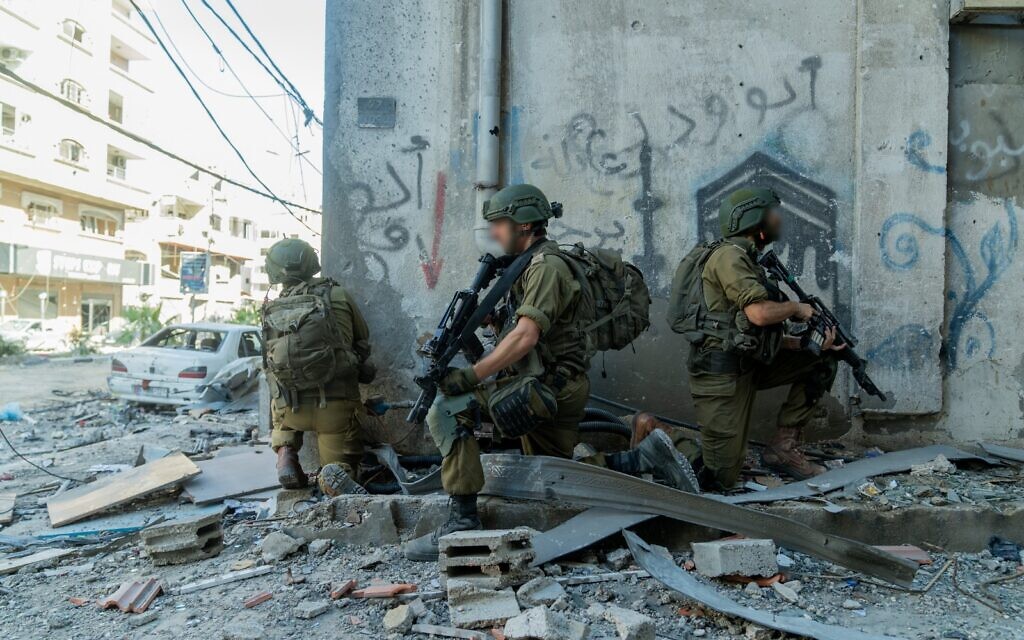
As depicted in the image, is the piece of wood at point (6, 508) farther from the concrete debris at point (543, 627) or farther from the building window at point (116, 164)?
the building window at point (116, 164)

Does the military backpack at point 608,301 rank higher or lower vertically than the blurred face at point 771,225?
lower

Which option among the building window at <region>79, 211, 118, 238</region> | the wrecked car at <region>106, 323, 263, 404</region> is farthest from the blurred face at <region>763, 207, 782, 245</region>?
the building window at <region>79, 211, 118, 238</region>

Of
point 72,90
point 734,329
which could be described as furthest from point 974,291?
point 72,90

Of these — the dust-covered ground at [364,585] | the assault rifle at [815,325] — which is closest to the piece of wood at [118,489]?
the dust-covered ground at [364,585]

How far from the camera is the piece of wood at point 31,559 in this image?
328 cm

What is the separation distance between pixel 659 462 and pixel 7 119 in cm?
2678

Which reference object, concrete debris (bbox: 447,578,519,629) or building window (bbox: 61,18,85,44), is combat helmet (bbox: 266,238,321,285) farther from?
building window (bbox: 61,18,85,44)

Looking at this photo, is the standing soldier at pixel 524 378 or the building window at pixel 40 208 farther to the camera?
the building window at pixel 40 208

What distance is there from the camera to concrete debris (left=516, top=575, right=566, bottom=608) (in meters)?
2.57

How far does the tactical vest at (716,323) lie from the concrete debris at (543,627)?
1557 millimetres

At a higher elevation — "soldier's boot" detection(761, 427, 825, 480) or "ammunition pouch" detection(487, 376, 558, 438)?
"ammunition pouch" detection(487, 376, 558, 438)

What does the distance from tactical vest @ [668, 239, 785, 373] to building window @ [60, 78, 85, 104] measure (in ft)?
91.7

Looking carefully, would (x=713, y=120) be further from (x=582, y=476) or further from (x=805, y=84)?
A: (x=582, y=476)

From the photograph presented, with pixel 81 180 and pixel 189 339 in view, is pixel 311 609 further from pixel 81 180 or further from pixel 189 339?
pixel 81 180
